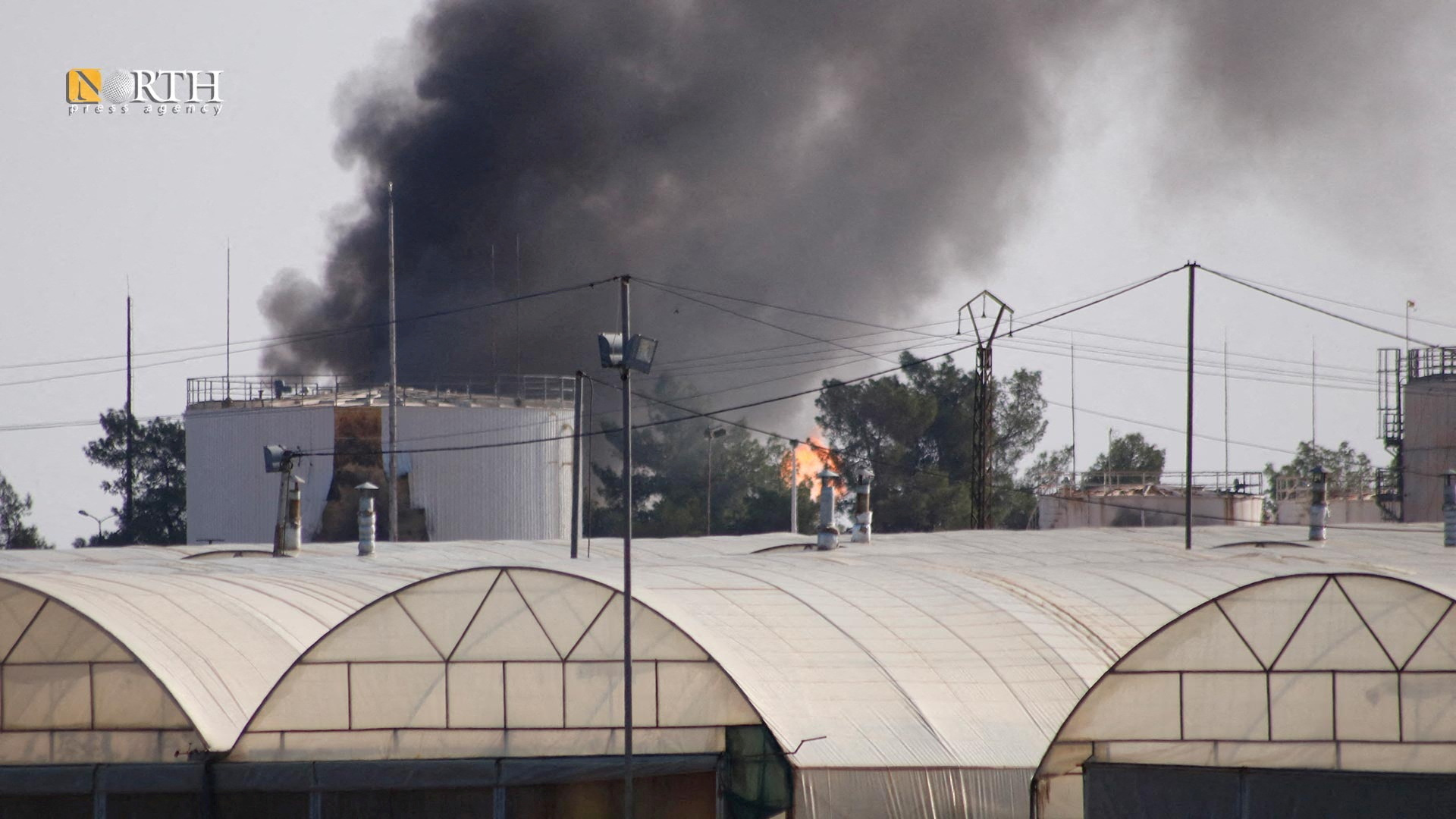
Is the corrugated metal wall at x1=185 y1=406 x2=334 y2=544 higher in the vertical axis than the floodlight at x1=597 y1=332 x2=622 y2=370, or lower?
lower

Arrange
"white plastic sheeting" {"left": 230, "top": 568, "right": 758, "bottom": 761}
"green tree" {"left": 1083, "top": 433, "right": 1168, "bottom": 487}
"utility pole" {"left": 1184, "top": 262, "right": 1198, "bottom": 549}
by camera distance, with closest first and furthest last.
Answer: "white plastic sheeting" {"left": 230, "top": 568, "right": 758, "bottom": 761} → "utility pole" {"left": 1184, "top": 262, "right": 1198, "bottom": 549} → "green tree" {"left": 1083, "top": 433, "right": 1168, "bottom": 487}

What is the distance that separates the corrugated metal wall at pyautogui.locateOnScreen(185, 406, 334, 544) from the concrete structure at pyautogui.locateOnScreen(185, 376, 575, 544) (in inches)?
1.8

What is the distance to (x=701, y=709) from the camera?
22562 millimetres

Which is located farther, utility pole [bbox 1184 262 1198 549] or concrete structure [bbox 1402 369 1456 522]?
concrete structure [bbox 1402 369 1456 522]

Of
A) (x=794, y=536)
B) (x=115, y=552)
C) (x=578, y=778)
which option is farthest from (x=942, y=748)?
(x=115, y=552)

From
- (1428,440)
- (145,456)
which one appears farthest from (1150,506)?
(145,456)

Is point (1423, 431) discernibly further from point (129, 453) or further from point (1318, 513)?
point (129, 453)

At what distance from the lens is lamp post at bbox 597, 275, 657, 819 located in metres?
20.7

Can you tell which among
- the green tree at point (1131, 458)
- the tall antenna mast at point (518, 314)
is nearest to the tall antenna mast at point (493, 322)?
the tall antenna mast at point (518, 314)

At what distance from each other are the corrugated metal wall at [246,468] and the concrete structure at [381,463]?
46 millimetres

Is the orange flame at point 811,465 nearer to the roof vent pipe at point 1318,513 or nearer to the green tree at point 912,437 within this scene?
the green tree at point 912,437

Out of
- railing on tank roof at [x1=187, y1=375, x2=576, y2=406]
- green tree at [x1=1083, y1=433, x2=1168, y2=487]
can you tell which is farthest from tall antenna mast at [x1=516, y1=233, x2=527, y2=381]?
green tree at [x1=1083, y1=433, x2=1168, y2=487]

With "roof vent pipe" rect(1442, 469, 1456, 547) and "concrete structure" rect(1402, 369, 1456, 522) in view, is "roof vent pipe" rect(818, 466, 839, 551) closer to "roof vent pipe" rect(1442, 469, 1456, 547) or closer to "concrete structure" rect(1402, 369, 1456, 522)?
"roof vent pipe" rect(1442, 469, 1456, 547)

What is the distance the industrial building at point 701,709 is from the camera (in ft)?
70.1
